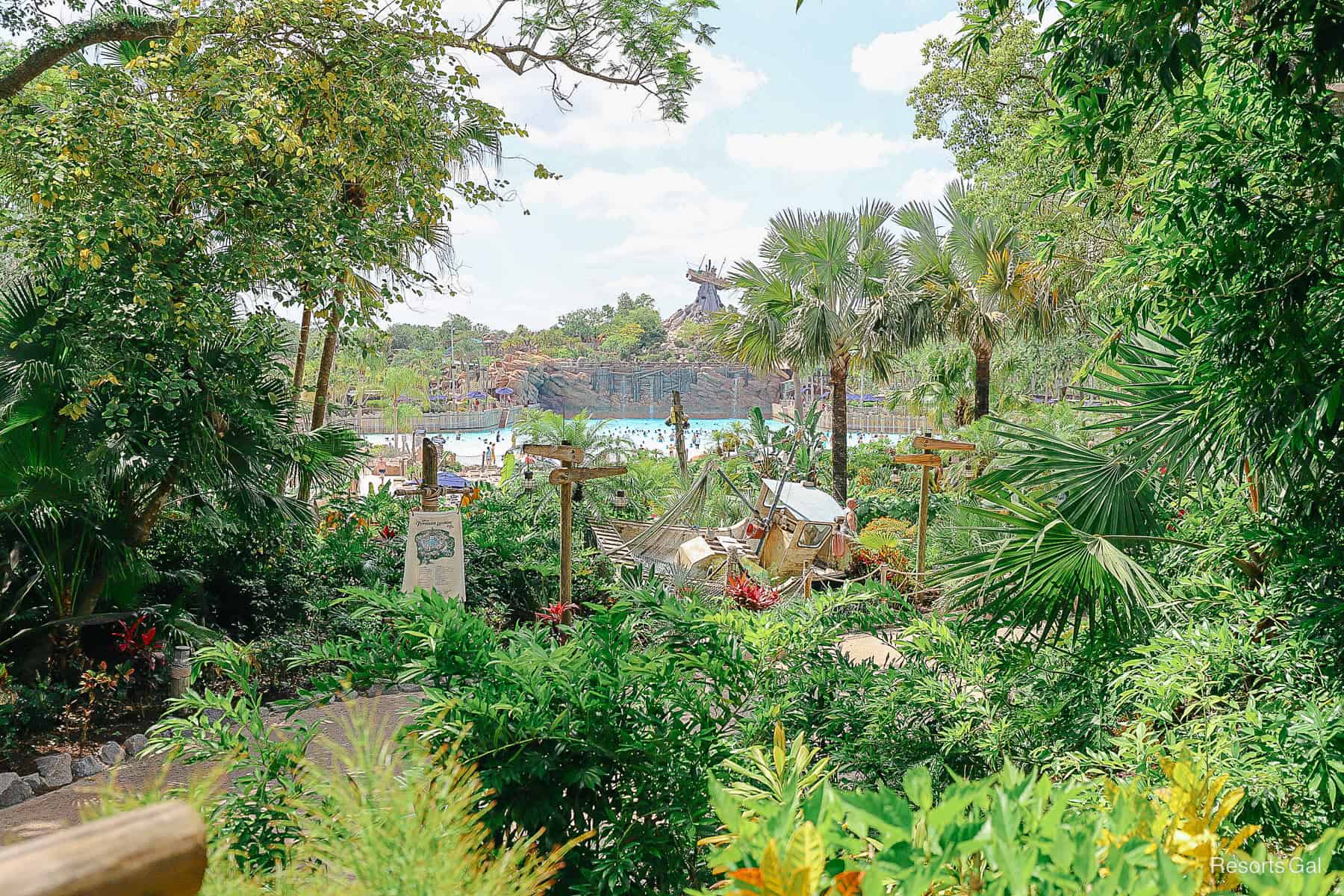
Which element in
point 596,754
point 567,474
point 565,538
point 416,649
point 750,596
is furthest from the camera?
point 565,538

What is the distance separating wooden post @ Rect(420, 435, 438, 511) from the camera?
674 centimetres

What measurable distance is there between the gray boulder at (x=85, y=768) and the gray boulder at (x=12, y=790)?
275 mm

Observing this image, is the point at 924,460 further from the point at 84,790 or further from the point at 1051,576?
the point at 84,790

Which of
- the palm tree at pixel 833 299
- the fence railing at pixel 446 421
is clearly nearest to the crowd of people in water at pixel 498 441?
the fence railing at pixel 446 421

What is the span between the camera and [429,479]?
7250mm

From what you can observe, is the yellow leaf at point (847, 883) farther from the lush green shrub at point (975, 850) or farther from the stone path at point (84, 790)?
the stone path at point (84, 790)

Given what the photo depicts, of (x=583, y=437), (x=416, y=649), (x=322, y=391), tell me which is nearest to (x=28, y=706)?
(x=322, y=391)

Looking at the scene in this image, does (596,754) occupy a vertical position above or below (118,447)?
below

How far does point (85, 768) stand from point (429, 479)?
3.13 meters

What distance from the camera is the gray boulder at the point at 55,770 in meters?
4.73

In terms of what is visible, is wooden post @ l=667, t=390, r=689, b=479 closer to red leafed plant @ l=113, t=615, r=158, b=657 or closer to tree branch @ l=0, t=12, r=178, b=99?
red leafed plant @ l=113, t=615, r=158, b=657

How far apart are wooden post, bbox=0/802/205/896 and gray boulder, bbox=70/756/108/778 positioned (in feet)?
17.4

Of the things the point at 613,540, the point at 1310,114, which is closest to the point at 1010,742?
the point at 1310,114

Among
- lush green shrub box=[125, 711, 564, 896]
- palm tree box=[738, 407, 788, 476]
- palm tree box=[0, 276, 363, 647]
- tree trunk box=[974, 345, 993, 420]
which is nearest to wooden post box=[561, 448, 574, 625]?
palm tree box=[0, 276, 363, 647]
